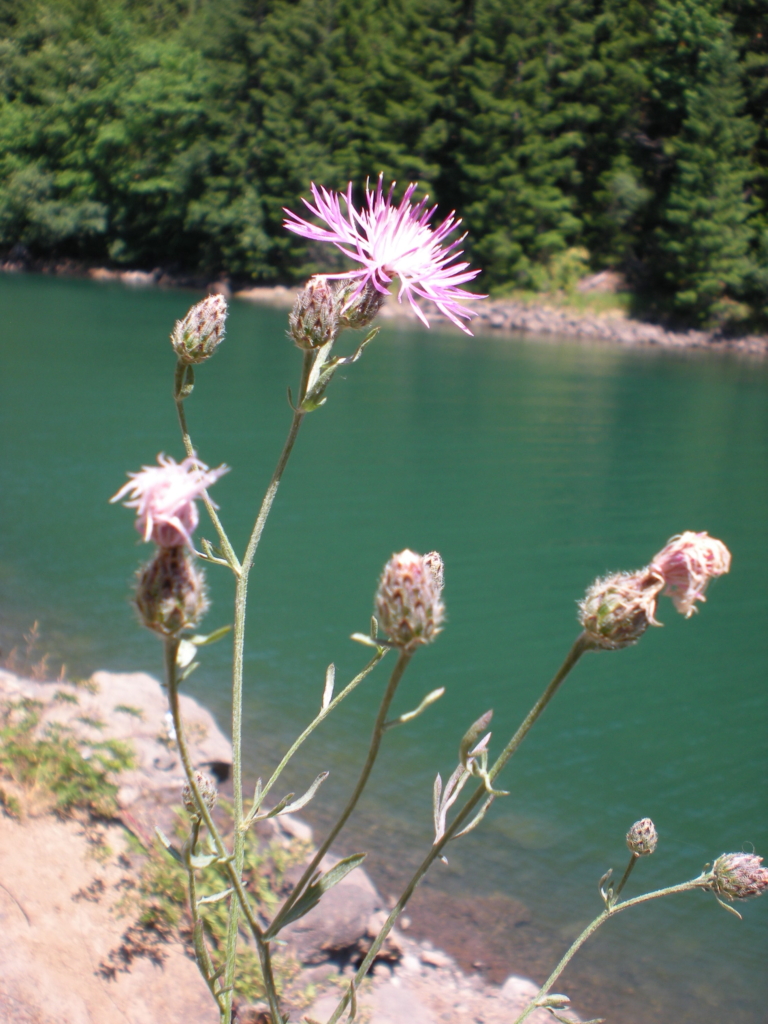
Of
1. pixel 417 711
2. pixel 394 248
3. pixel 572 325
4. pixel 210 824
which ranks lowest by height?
pixel 210 824

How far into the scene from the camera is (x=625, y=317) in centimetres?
3491

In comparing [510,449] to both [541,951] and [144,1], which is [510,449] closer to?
[541,951]

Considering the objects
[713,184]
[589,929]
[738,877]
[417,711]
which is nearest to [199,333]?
[417,711]

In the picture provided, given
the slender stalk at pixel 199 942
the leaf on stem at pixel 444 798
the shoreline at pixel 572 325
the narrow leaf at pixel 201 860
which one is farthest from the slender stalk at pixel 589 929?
the shoreline at pixel 572 325

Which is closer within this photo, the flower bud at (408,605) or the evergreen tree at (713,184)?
the flower bud at (408,605)

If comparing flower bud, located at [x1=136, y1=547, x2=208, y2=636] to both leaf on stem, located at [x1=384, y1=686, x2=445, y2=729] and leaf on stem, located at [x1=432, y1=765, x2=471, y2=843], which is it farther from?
leaf on stem, located at [x1=432, y1=765, x2=471, y2=843]

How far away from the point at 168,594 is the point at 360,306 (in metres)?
0.81

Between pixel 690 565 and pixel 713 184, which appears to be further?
pixel 713 184

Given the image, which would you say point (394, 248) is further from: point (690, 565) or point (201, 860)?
point (201, 860)

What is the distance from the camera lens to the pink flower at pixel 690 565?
147 centimetres

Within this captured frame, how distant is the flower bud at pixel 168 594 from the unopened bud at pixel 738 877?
144cm

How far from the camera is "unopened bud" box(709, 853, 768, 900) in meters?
1.99

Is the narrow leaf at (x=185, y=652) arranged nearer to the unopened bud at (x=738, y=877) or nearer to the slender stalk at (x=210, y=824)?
the slender stalk at (x=210, y=824)

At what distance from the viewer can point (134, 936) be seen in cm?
330
